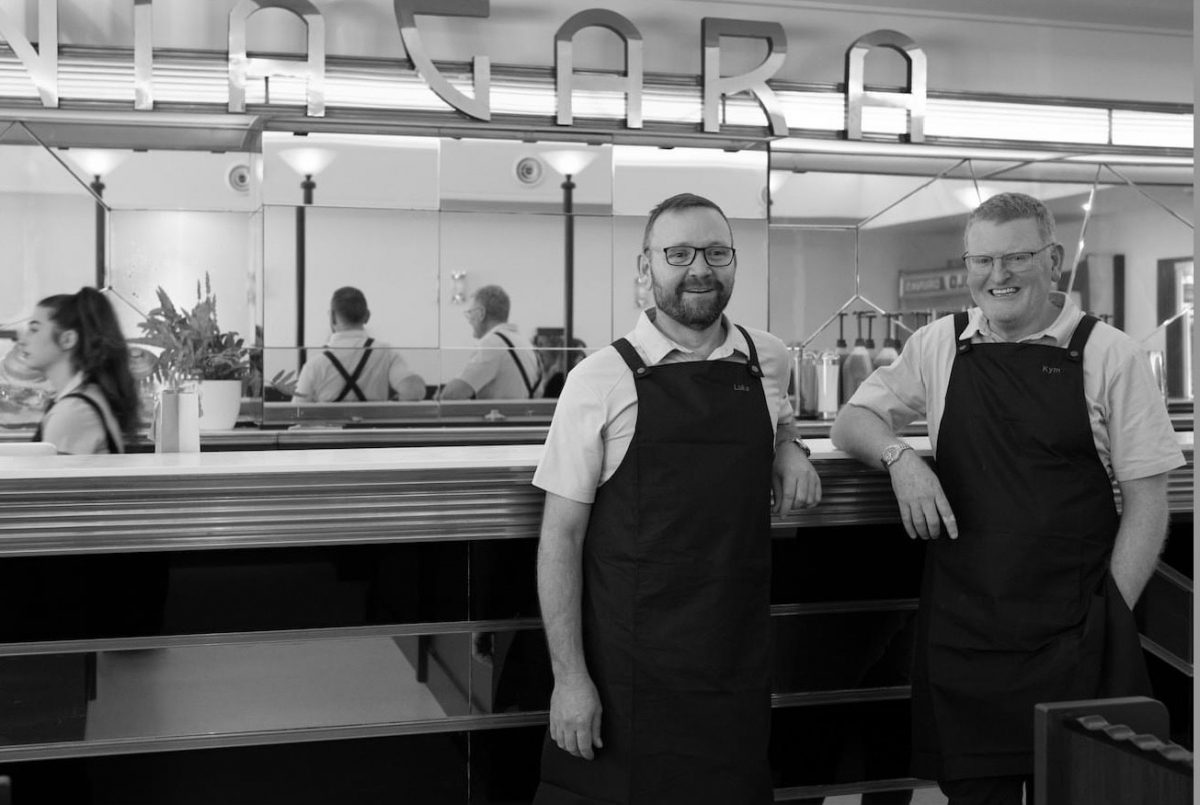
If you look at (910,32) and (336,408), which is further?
(910,32)

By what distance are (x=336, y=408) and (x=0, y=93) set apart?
160cm

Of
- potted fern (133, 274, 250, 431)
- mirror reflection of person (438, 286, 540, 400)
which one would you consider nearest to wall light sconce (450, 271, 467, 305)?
mirror reflection of person (438, 286, 540, 400)

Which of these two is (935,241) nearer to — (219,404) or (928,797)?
(219,404)

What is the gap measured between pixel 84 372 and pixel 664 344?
1.87 meters

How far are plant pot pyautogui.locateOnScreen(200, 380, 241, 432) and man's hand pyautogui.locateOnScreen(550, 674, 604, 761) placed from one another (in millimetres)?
2540

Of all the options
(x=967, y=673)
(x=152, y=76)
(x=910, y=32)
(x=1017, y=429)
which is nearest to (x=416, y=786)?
(x=967, y=673)

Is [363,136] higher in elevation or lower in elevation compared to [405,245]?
higher

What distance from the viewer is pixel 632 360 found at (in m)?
1.76

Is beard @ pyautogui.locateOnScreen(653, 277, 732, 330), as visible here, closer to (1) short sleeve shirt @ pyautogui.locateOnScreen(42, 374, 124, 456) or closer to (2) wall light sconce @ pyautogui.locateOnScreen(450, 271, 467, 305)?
(1) short sleeve shirt @ pyautogui.locateOnScreen(42, 374, 124, 456)

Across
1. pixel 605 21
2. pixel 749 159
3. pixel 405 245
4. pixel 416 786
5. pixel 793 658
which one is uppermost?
pixel 605 21

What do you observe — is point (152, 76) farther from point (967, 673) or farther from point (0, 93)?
point (967, 673)

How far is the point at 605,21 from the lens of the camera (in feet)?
15.2

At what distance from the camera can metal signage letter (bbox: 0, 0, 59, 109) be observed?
4160 mm

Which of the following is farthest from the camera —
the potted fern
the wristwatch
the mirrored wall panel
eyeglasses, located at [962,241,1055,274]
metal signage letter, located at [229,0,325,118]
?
the mirrored wall panel
